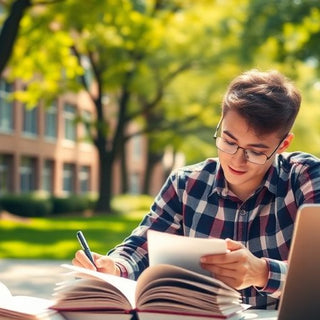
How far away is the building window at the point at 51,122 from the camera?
36.2m

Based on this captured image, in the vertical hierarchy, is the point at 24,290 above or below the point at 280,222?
below

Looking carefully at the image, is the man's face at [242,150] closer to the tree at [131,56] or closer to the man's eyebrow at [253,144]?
the man's eyebrow at [253,144]

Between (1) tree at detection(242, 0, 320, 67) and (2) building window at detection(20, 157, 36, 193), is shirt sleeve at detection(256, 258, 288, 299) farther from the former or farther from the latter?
(2) building window at detection(20, 157, 36, 193)

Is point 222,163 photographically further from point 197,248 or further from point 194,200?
point 197,248

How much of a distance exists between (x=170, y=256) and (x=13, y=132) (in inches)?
1202

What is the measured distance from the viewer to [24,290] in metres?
8.36

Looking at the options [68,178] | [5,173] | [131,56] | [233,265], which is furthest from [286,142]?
[68,178]

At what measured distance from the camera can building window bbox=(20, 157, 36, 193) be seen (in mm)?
33969

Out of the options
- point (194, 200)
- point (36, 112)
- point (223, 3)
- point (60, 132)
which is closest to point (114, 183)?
point (60, 132)

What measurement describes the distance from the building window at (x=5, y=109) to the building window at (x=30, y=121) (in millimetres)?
1532

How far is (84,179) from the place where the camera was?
4281 cm

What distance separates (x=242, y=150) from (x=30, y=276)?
7.35 meters

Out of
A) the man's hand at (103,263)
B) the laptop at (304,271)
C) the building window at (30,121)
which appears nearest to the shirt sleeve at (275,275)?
the laptop at (304,271)

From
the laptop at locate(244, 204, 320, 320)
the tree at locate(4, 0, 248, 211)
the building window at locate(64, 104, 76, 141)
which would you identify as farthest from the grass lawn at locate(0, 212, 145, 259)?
the building window at locate(64, 104, 76, 141)
